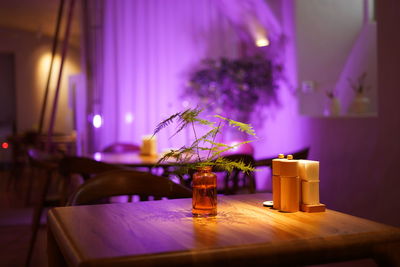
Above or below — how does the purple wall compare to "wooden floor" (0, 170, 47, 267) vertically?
above

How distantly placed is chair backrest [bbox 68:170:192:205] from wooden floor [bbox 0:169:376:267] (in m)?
1.64

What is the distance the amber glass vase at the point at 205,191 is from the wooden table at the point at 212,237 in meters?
0.04

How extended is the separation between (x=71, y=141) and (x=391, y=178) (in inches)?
241

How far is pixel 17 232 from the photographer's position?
4.51m

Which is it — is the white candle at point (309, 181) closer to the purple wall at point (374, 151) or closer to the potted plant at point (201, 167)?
the potted plant at point (201, 167)

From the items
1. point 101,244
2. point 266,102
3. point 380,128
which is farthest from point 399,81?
point 101,244

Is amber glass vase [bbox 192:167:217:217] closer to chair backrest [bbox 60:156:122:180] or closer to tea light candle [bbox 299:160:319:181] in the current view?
tea light candle [bbox 299:160:319:181]

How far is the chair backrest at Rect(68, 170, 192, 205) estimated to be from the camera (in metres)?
1.92

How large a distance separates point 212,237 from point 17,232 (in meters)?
3.78

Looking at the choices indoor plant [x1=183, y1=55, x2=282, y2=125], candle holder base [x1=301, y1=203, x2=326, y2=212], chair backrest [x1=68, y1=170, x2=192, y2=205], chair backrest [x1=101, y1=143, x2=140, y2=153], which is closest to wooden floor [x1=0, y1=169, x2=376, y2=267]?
chair backrest [x1=101, y1=143, x2=140, y2=153]

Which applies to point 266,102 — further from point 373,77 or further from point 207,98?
point 373,77

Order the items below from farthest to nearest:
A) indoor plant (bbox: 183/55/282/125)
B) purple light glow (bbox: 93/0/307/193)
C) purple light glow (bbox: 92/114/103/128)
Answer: purple light glow (bbox: 93/0/307/193) → indoor plant (bbox: 183/55/282/125) → purple light glow (bbox: 92/114/103/128)

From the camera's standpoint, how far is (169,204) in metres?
1.69

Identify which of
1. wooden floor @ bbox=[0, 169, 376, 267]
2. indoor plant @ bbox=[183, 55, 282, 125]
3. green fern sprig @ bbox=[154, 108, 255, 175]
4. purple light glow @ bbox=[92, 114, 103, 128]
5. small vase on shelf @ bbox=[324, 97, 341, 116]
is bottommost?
wooden floor @ bbox=[0, 169, 376, 267]
